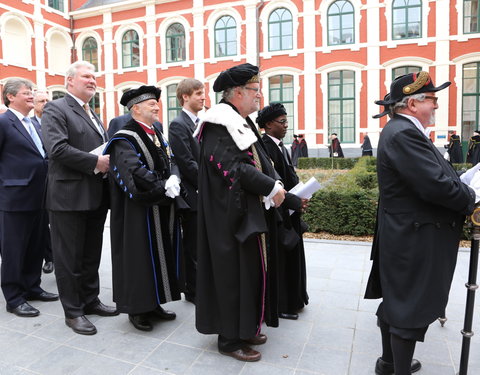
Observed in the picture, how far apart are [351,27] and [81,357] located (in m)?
21.5

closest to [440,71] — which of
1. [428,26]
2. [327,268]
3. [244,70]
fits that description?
[428,26]

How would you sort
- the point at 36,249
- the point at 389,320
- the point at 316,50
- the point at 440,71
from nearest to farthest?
the point at 389,320
the point at 36,249
the point at 440,71
the point at 316,50

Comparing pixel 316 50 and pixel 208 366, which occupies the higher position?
pixel 316 50

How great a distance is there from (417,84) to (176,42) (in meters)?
23.8

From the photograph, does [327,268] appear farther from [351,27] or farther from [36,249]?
[351,27]

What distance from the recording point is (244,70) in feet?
9.37

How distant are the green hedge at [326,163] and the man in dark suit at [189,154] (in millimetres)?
13629

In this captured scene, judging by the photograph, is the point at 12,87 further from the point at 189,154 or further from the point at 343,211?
the point at 343,211

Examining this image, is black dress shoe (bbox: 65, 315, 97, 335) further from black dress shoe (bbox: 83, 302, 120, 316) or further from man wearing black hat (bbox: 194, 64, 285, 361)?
man wearing black hat (bbox: 194, 64, 285, 361)

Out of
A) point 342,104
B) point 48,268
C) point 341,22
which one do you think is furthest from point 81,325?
point 341,22

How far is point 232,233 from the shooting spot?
281 centimetres

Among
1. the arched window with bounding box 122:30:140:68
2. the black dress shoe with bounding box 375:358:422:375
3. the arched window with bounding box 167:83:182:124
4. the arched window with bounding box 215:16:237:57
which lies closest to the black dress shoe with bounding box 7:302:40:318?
the black dress shoe with bounding box 375:358:422:375

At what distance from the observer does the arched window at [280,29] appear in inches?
864

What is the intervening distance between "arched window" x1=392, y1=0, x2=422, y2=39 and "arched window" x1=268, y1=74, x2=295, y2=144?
5890 millimetres
